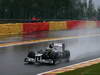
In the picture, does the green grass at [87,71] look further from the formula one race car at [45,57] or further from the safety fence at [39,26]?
the safety fence at [39,26]

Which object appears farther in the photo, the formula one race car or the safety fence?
the safety fence

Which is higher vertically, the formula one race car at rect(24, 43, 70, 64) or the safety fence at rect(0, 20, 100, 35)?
the safety fence at rect(0, 20, 100, 35)

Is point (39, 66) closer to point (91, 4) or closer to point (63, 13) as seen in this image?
point (63, 13)

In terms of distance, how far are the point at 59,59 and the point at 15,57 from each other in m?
2.24

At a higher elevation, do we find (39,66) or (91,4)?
(91,4)

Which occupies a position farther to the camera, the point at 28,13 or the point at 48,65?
the point at 28,13

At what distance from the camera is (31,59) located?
11492 mm

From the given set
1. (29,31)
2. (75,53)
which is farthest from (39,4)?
(75,53)

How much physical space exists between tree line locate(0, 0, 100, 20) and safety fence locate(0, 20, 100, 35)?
4.05 m

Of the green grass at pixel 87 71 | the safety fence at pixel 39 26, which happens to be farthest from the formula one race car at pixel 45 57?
the safety fence at pixel 39 26

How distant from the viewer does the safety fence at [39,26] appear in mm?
24708

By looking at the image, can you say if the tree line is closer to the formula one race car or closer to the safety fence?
the safety fence

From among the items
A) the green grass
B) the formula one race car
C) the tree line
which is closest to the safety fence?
the tree line

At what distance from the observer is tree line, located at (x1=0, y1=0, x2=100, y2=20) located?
112ft
